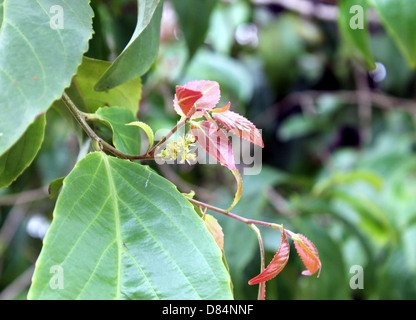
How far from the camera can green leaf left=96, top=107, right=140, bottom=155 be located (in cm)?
26

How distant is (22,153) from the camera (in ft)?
0.87

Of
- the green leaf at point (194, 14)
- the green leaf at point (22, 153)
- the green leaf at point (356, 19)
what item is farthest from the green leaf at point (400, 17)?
the green leaf at point (22, 153)

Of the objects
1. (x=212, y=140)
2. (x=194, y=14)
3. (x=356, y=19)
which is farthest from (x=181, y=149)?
(x=194, y=14)

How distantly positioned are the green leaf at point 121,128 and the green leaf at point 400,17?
272mm

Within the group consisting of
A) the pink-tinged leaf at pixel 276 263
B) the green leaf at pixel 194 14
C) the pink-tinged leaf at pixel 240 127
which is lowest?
the pink-tinged leaf at pixel 276 263

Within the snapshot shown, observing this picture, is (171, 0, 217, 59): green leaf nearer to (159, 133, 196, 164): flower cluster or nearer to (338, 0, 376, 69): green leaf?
(338, 0, 376, 69): green leaf

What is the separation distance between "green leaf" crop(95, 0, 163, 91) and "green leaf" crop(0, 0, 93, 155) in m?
0.03

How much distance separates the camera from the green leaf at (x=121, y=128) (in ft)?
0.85

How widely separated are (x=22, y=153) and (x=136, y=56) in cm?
9

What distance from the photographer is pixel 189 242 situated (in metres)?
0.23

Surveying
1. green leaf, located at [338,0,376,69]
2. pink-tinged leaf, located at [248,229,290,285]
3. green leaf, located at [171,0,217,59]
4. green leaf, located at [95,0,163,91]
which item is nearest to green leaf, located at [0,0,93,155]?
green leaf, located at [95,0,163,91]

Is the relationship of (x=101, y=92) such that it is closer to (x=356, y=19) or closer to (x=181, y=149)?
(x=181, y=149)

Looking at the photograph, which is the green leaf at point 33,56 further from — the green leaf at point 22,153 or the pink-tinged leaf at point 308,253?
the pink-tinged leaf at point 308,253
